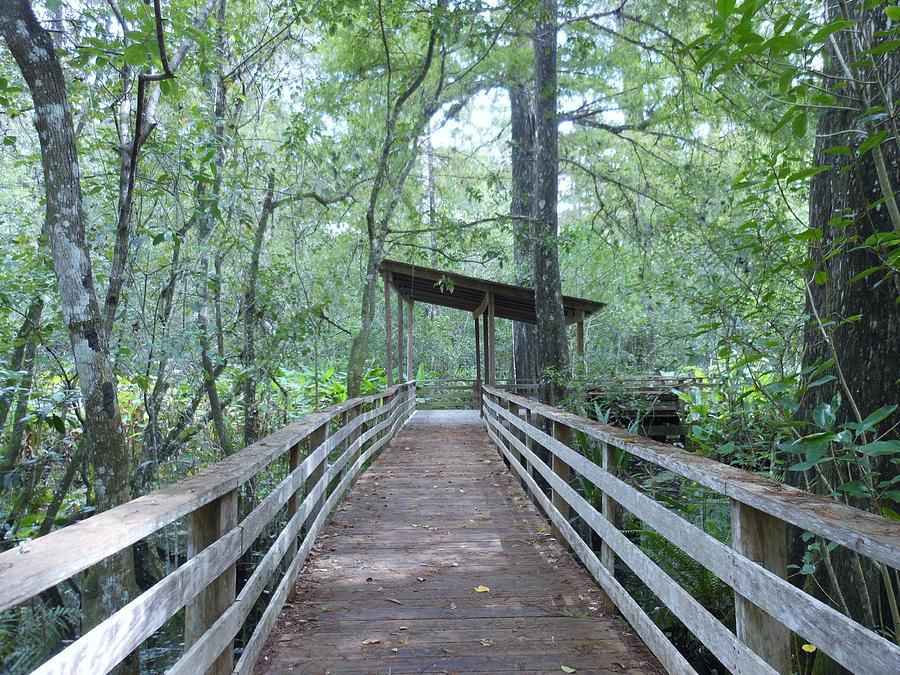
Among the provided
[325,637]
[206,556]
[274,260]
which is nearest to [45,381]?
[274,260]

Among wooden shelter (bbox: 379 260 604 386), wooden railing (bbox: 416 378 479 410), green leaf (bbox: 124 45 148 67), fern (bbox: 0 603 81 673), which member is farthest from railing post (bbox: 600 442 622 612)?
wooden railing (bbox: 416 378 479 410)

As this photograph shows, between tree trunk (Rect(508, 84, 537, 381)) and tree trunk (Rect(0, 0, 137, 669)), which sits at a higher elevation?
tree trunk (Rect(508, 84, 537, 381))

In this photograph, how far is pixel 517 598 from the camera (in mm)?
3850

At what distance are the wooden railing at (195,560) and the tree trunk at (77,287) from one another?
1165mm

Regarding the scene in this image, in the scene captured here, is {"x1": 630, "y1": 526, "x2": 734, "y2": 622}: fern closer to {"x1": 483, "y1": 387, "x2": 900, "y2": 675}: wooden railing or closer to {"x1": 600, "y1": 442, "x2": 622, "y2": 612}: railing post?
{"x1": 600, "y1": 442, "x2": 622, "y2": 612}: railing post

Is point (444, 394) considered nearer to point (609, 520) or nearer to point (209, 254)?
point (209, 254)

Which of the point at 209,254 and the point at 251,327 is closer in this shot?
the point at 209,254

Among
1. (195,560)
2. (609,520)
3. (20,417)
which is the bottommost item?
(609,520)

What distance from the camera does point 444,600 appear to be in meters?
3.84

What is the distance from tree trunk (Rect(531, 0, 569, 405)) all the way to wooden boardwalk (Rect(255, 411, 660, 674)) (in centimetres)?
476

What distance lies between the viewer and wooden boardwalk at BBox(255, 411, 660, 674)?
304 cm

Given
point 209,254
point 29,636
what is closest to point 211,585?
point 29,636

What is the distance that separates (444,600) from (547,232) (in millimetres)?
8279

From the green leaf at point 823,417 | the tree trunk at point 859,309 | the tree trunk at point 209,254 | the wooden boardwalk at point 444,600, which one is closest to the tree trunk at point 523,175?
the tree trunk at point 209,254
